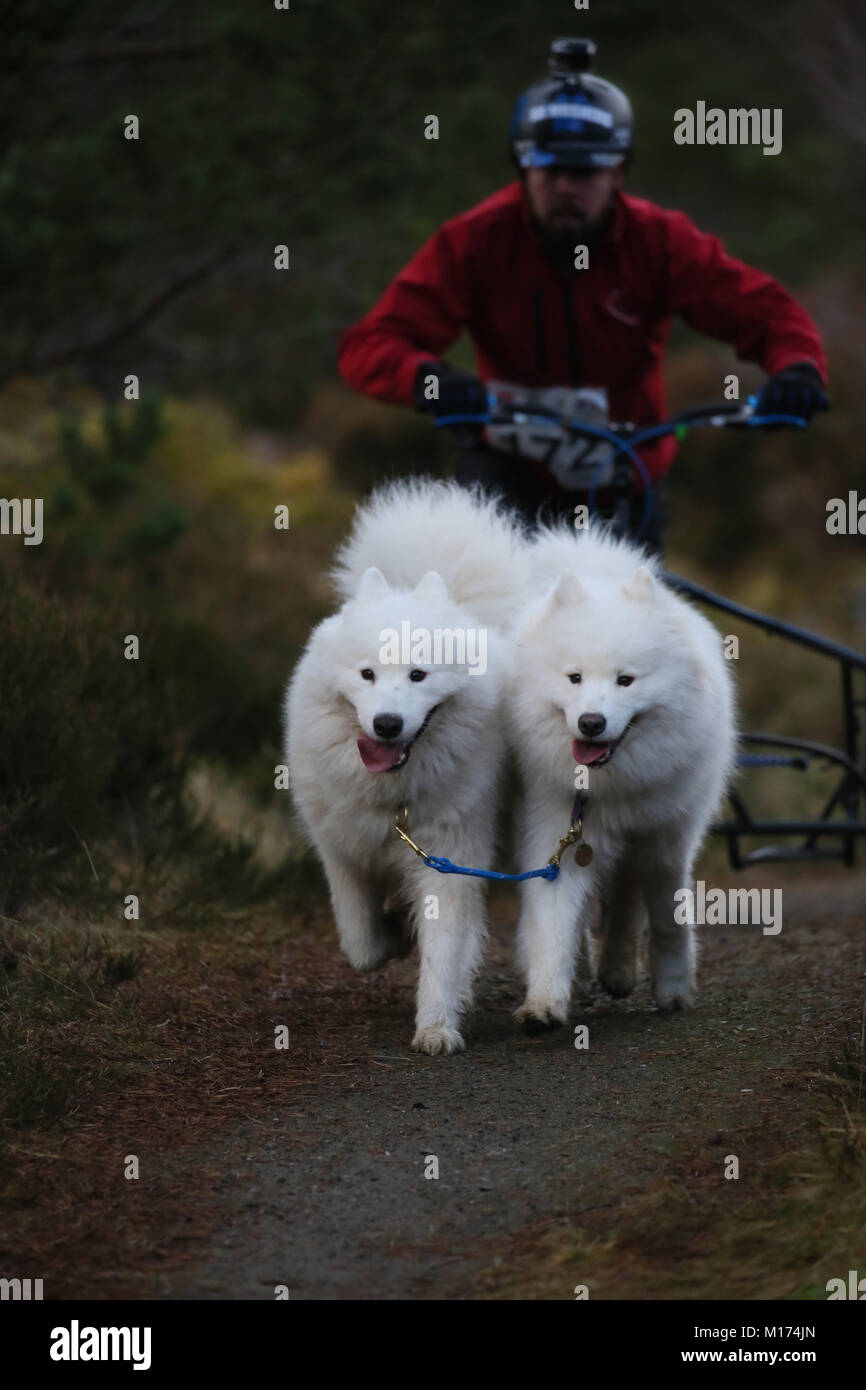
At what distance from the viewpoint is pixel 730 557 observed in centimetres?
1611

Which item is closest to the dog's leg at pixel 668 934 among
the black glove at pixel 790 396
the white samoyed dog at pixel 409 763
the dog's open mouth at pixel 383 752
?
the white samoyed dog at pixel 409 763

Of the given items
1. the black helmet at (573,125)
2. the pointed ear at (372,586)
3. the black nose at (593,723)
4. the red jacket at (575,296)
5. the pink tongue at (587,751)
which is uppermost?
the black helmet at (573,125)

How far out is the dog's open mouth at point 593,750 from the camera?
4414 mm

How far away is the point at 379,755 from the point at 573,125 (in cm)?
229

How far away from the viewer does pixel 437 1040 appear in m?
4.56

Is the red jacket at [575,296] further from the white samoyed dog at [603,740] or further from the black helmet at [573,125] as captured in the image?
the white samoyed dog at [603,740]

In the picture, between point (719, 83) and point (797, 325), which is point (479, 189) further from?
point (797, 325)

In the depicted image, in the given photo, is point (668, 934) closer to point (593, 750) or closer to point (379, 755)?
point (593, 750)

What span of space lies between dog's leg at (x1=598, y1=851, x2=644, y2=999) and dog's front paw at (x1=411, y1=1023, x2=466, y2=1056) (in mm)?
839

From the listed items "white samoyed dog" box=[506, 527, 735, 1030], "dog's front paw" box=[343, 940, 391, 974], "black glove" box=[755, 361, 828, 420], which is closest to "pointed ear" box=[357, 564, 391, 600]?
"white samoyed dog" box=[506, 527, 735, 1030]

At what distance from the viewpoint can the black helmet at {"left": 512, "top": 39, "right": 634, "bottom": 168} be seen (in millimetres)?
5445

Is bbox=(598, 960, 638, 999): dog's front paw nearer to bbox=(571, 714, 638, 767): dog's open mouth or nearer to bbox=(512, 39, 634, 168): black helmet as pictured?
bbox=(571, 714, 638, 767): dog's open mouth

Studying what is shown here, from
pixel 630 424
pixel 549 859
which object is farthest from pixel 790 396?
pixel 549 859

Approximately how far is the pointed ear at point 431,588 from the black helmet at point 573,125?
1.59 meters
